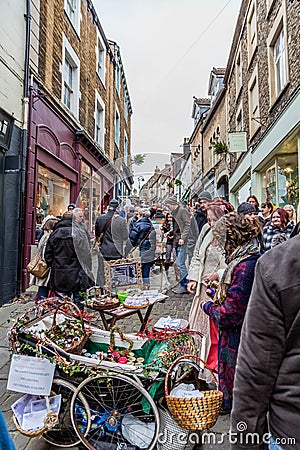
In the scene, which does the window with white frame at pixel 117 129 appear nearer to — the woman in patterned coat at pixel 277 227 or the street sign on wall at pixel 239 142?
the street sign on wall at pixel 239 142

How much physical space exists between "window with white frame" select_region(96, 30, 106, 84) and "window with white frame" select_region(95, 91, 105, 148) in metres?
1.16

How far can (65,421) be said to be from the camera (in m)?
2.45

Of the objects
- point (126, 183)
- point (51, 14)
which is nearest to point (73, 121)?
point (51, 14)

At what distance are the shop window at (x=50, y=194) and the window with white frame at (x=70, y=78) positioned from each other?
100 inches

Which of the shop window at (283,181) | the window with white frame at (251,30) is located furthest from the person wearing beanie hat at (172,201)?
the window with white frame at (251,30)

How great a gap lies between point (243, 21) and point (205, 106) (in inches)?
486

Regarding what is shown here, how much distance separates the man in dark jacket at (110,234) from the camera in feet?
11.8

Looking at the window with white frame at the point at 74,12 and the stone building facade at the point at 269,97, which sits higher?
the window with white frame at the point at 74,12

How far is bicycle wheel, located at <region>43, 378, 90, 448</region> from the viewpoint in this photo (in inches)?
93.0

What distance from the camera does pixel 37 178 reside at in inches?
312

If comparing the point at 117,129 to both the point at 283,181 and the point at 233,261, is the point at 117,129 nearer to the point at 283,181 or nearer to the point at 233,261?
the point at 283,181

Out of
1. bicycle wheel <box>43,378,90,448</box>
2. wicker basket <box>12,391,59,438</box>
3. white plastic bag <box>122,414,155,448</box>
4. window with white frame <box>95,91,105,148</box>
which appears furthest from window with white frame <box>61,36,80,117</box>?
white plastic bag <box>122,414,155,448</box>

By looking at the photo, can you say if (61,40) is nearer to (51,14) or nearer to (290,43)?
(51,14)

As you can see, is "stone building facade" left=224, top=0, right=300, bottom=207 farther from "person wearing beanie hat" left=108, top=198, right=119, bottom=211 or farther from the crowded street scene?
"person wearing beanie hat" left=108, top=198, right=119, bottom=211
